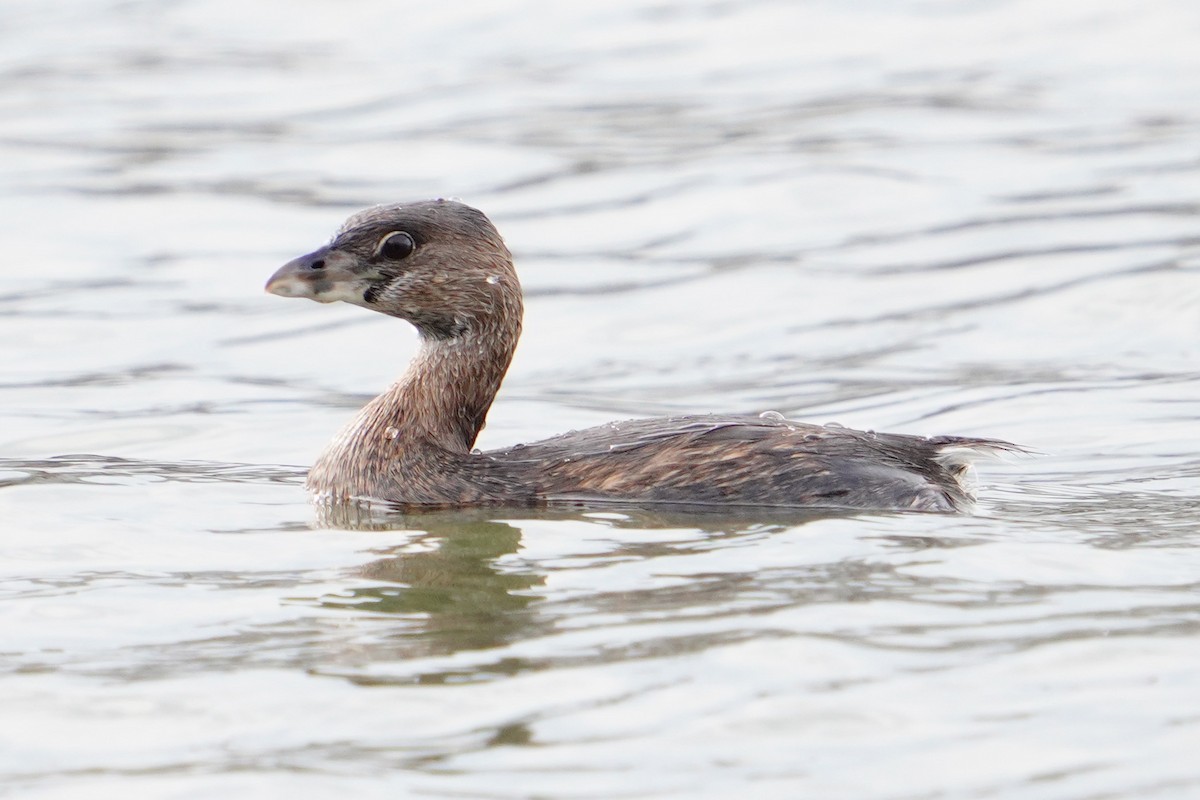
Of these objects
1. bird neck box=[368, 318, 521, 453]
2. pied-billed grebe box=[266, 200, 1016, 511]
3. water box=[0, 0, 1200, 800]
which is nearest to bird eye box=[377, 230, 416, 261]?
pied-billed grebe box=[266, 200, 1016, 511]

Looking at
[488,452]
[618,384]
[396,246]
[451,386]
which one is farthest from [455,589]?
[618,384]

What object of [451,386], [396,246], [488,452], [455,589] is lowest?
[455,589]

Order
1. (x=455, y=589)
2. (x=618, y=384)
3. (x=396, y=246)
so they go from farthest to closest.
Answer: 1. (x=618, y=384)
2. (x=396, y=246)
3. (x=455, y=589)

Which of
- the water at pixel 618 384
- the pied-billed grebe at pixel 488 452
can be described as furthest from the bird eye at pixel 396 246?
the water at pixel 618 384

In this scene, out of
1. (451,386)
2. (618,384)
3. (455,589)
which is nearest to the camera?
(455,589)

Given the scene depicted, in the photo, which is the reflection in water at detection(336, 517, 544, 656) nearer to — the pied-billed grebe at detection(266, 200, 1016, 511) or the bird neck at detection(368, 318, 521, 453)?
the pied-billed grebe at detection(266, 200, 1016, 511)

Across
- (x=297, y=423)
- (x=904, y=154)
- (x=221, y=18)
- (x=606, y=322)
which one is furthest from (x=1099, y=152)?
(x=221, y=18)

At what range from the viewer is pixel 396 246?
7.81 m

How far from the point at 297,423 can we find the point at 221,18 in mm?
13551

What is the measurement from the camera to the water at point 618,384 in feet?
16.4

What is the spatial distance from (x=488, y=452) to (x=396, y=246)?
2.75 feet

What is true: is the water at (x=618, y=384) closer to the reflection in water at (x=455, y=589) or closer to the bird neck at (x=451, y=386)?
the reflection in water at (x=455, y=589)

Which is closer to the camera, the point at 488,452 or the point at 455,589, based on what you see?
the point at 455,589

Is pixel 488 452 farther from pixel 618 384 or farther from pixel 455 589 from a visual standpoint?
pixel 618 384
